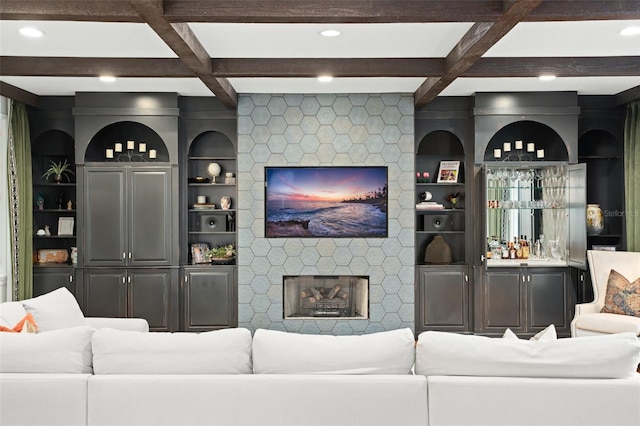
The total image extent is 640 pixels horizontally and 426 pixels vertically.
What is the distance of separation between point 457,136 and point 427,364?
183 inches

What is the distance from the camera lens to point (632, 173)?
6637 millimetres

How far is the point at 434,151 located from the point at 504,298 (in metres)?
1.90

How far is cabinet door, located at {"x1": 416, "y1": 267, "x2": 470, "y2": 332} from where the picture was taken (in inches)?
269

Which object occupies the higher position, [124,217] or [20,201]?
[20,201]

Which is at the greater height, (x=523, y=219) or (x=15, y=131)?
(x=15, y=131)

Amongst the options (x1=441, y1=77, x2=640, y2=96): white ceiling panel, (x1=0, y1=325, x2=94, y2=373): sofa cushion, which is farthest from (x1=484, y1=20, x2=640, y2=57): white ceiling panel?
(x1=0, y1=325, x2=94, y2=373): sofa cushion

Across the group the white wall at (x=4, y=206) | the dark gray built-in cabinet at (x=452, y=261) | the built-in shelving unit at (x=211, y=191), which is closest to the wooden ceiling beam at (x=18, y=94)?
the white wall at (x=4, y=206)

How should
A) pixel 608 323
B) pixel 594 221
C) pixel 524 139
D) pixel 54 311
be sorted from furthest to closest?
pixel 524 139, pixel 594 221, pixel 608 323, pixel 54 311

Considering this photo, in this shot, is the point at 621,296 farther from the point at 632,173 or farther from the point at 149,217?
the point at 149,217

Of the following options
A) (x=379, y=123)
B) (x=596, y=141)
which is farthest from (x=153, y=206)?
(x=596, y=141)

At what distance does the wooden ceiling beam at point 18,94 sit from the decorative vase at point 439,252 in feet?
15.3

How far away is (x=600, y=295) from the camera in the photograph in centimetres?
607

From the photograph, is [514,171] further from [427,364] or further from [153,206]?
[427,364]

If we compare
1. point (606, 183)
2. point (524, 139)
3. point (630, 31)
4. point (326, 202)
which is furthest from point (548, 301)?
point (630, 31)
